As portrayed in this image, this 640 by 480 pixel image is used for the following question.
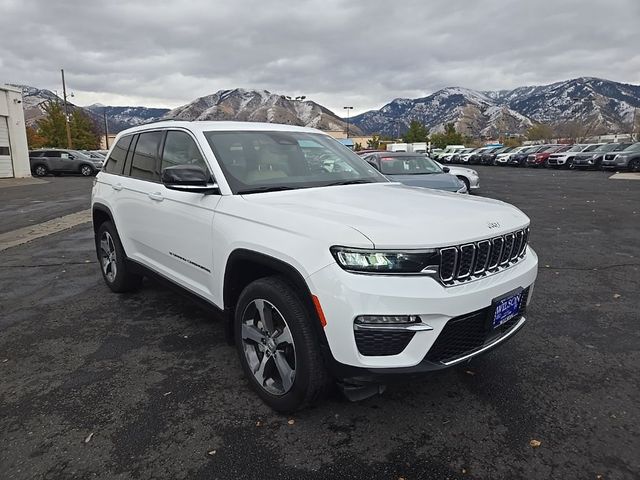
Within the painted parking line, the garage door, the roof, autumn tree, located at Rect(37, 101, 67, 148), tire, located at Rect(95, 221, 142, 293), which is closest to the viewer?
the roof

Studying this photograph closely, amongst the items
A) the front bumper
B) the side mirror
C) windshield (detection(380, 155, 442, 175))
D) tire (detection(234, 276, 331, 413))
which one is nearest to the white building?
windshield (detection(380, 155, 442, 175))

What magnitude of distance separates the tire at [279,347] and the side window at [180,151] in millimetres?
1111

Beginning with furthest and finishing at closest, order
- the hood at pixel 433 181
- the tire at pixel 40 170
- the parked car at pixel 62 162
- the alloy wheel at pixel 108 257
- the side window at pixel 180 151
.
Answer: the tire at pixel 40 170 → the parked car at pixel 62 162 → the hood at pixel 433 181 → the alloy wheel at pixel 108 257 → the side window at pixel 180 151

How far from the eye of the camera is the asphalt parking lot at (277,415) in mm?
2426

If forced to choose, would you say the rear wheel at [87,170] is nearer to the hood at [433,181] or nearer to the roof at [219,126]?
the hood at [433,181]

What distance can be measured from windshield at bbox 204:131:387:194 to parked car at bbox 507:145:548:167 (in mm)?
36047

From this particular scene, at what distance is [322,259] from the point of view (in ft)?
7.82

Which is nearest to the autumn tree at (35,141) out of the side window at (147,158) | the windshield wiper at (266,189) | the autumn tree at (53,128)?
the autumn tree at (53,128)

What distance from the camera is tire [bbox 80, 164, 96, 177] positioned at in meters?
28.7

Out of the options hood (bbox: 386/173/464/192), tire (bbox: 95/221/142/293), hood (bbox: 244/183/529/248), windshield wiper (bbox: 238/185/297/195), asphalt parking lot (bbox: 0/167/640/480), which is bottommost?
asphalt parking lot (bbox: 0/167/640/480)

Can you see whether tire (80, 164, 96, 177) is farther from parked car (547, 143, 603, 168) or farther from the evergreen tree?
the evergreen tree

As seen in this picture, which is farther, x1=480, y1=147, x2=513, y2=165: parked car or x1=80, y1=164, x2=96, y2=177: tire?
x1=480, y1=147, x2=513, y2=165: parked car

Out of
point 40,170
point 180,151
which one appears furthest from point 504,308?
point 40,170

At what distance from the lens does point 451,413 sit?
9.41 feet
